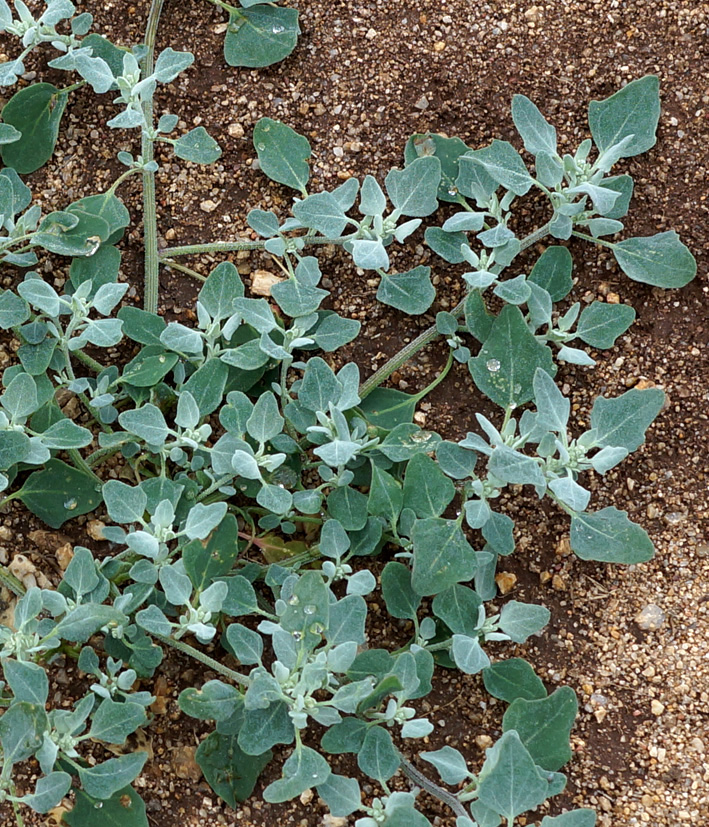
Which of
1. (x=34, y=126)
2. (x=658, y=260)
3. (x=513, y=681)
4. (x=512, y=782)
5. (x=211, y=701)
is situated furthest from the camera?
(x=34, y=126)

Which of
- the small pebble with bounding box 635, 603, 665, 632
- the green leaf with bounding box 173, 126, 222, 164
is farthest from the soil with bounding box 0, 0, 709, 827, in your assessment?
the green leaf with bounding box 173, 126, 222, 164

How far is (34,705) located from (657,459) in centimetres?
116

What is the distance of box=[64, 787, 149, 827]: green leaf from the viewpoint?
1.64 metres

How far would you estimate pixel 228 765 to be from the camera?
5.53 ft

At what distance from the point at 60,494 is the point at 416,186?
33.2 inches

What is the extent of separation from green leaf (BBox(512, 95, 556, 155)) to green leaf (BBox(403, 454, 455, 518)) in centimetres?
59

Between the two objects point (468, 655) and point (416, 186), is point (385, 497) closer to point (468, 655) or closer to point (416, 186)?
point (468, 655)

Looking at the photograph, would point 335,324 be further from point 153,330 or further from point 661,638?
point 661,638

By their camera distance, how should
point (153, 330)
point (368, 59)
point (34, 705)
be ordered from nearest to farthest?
point (34, 705) < point (153, 330) < point (368, 59)

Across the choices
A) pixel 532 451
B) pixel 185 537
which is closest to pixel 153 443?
pixel 185 537

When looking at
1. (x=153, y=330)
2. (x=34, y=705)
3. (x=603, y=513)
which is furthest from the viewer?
(x=153, y=330)

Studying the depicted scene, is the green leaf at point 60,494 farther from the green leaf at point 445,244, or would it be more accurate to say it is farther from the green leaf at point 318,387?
the green leaf at point 445,244

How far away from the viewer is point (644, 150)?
5.87 feet

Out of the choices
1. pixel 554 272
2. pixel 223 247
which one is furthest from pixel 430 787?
pixel 223 247
